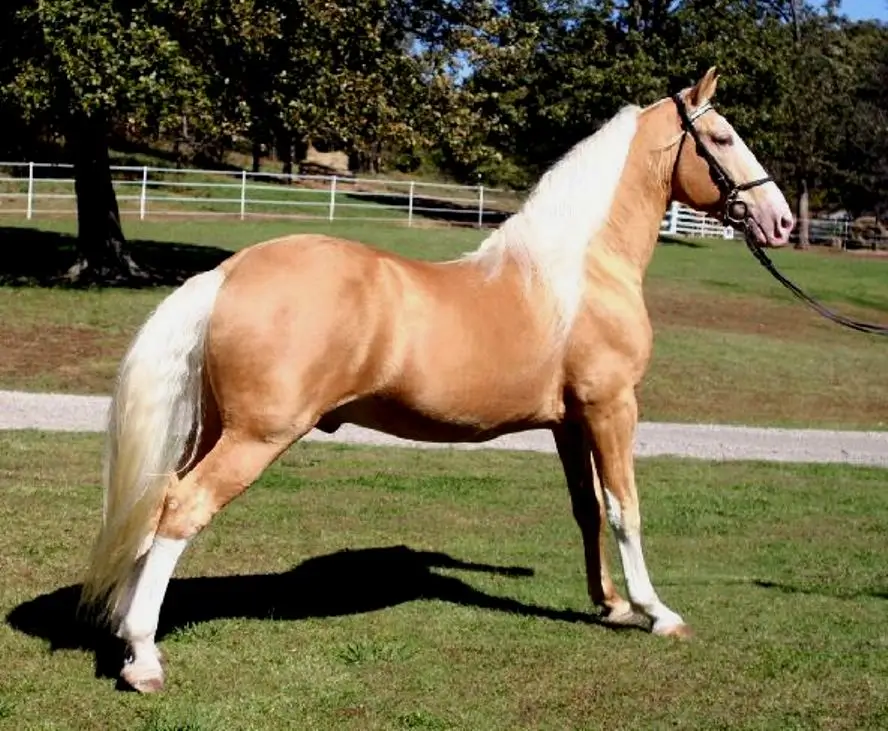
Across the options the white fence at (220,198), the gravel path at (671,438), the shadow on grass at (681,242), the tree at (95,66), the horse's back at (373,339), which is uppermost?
the tree at (95,66)

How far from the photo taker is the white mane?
616 cm

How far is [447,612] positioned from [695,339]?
17.4 m

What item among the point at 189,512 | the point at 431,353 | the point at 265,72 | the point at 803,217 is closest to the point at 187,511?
the point at 189,512

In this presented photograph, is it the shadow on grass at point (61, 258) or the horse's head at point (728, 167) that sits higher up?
the horse's head at point (728, 167)

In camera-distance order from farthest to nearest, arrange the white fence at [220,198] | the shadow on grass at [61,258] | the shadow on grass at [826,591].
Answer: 1. the white fence at [220,198]
2. the shadow on grass at [61,258]
3. the shadow on grass at [826,591]

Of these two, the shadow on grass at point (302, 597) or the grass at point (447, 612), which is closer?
the grass at point (447, 612)

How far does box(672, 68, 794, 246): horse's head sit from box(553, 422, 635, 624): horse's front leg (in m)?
1.40

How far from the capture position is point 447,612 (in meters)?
6.64

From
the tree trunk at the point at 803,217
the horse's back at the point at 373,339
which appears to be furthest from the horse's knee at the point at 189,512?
the tree trunk at the point at 803,217

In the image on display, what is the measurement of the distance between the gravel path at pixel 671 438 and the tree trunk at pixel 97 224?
25.7 feet

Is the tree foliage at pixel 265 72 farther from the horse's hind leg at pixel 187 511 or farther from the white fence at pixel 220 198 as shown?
the horse's hind leg at pixel 187 511

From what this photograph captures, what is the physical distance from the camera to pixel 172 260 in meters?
26.9

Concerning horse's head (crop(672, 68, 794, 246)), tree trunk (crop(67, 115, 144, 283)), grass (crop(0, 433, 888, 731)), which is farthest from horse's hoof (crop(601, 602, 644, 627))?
tree trunk (crop(67, 115, 144, 283))

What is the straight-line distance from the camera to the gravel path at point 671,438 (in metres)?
13.6
